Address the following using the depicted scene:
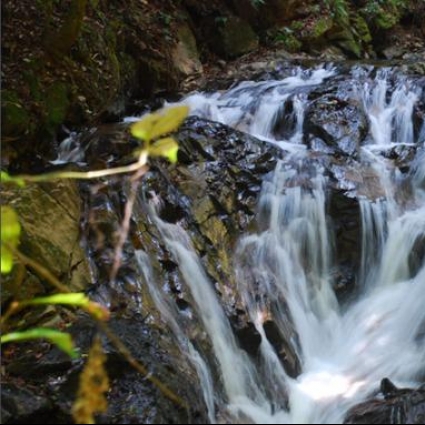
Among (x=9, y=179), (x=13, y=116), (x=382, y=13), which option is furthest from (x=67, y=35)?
(x=382, y=13)

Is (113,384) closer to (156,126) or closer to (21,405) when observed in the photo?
(21,405)

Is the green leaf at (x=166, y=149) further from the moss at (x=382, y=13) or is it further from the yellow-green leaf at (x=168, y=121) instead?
the moss at (x=382, y=13)

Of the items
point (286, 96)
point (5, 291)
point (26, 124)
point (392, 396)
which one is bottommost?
point (392, 396)

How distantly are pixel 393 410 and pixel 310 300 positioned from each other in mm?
2296

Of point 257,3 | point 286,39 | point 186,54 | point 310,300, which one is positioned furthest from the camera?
point 286,39

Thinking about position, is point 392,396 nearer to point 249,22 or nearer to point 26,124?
point 26,124

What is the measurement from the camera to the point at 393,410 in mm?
3137

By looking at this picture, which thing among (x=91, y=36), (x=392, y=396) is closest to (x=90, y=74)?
(x=91, y=36)

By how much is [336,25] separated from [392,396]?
993 cm

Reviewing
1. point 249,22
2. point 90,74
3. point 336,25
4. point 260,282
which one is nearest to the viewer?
point 260,282

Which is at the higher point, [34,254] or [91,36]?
[91,36]

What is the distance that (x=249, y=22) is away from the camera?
36.1 feet

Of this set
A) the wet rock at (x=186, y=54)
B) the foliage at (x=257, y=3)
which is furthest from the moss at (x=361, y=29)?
the wet rock at (x=186, y=54)

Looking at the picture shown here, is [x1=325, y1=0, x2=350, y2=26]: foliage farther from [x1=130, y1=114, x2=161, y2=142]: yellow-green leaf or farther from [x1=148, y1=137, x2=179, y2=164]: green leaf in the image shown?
[x1=130, y1=114, x2=161, y2=142]: yellow-green leaf
